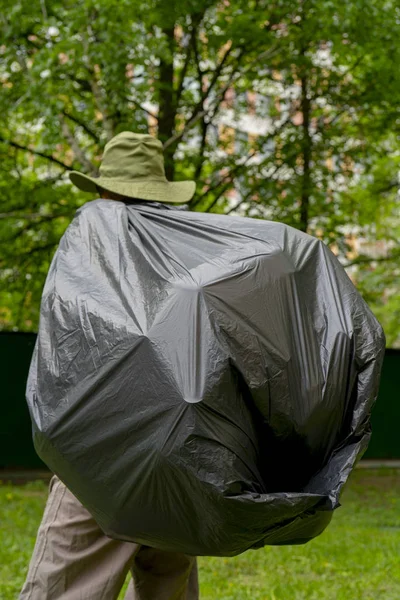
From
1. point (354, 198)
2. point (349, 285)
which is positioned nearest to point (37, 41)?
point (354, 198)

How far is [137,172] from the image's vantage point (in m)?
2.79

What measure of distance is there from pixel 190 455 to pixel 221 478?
85 millimetres

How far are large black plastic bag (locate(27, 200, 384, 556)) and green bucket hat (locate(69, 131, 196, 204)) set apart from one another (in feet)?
1.13

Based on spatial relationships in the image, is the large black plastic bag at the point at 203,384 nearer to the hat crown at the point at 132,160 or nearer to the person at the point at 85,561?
the person at the point at 85,561

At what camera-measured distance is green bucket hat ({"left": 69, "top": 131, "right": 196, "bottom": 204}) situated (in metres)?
2.73

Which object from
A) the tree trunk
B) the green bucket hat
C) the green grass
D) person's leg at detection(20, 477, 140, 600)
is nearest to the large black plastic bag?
person's leg at detection(20, 477, 140, 600)

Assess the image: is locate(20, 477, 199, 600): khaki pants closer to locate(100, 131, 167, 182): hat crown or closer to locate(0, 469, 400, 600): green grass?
locate(100, 131, 167, 182): hat crown

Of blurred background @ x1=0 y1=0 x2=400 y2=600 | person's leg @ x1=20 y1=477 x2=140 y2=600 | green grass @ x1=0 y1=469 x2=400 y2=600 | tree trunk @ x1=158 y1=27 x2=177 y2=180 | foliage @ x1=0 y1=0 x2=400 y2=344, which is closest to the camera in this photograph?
person's leg @ x1=20 y1=477 x2=140 y2=600

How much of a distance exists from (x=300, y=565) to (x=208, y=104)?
6182 millimetres

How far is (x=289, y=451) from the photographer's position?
7.16 ft

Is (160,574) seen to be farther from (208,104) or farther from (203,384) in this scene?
(208,104)

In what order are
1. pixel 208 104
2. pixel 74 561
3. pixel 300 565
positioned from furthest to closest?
pixel 208 104 → pixel 300 565 → pixel 74 561

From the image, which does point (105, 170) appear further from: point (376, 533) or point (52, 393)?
point (376, 533)

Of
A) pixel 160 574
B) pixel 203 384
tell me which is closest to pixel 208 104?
pixel 160 574
